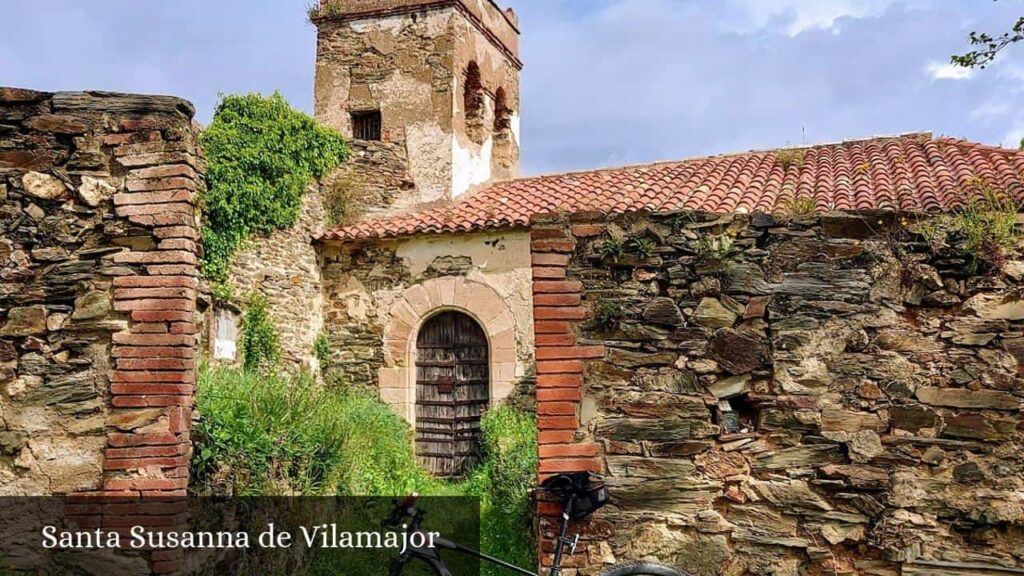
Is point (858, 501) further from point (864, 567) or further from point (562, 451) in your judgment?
point (562, 451)

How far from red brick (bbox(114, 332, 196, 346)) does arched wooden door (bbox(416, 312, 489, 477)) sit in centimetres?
684

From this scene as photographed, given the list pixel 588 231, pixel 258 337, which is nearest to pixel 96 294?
pixel 588 231

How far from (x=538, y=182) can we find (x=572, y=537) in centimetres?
1003

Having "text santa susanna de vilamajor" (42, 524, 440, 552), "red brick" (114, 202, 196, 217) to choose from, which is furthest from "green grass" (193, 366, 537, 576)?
"red brick" (114, 202, 196, 217)

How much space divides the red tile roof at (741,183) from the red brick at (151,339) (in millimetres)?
5089

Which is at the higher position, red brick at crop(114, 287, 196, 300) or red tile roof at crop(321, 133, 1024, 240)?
red tile roof at crop(321, 133, 1024, 240)

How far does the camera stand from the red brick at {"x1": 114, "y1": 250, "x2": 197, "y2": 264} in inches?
221

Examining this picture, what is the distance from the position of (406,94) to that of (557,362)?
10548 millimetres

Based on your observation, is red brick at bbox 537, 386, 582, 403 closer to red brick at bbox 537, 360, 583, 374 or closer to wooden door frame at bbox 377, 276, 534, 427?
red brick at bbox 537, 360, 583, 374

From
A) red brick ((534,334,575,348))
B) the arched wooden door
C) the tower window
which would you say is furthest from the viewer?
the tower window

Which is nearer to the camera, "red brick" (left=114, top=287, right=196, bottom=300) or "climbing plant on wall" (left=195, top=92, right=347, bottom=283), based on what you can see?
"red brick" (left=114, top=287, right=196, bottom=300)

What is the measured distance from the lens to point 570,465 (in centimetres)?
495

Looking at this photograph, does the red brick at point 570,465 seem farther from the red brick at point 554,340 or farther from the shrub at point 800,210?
the shrub at point 800,210

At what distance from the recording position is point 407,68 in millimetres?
14828
